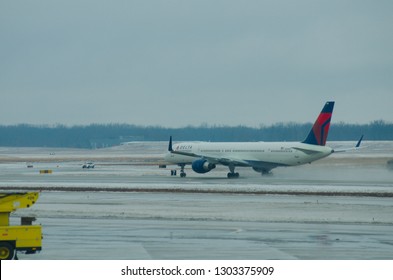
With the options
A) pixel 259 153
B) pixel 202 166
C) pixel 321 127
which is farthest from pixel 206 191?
pixel 259 153

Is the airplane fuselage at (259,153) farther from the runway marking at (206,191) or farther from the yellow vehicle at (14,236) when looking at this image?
the yellow vehicle at (14,236)

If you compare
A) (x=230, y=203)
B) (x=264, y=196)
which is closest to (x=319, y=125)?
(x=264, y=196)

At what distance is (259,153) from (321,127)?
7.27 m

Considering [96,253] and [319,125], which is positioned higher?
[319,125]

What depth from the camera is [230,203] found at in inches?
1913

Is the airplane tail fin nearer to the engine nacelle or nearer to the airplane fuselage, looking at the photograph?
the airplane fuselage

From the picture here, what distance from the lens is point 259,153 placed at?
282 feet

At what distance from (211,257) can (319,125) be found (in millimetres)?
58169

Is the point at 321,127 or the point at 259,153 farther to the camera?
the point at 259,153

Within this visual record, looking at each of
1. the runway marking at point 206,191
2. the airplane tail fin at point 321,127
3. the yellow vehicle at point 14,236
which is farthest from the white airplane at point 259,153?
the yellow vehicle at point 14,236

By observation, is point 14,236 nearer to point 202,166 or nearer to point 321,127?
point 202,166

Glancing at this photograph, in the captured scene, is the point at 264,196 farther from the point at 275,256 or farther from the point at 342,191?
the point at 275,256

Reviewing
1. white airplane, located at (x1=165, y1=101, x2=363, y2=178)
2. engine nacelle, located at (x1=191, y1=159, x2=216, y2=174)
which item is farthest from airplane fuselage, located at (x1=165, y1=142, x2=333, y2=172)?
engine nacelle, located at (x1=191, y1=159, x2=216, y2=174)

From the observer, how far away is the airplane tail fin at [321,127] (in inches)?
3248
